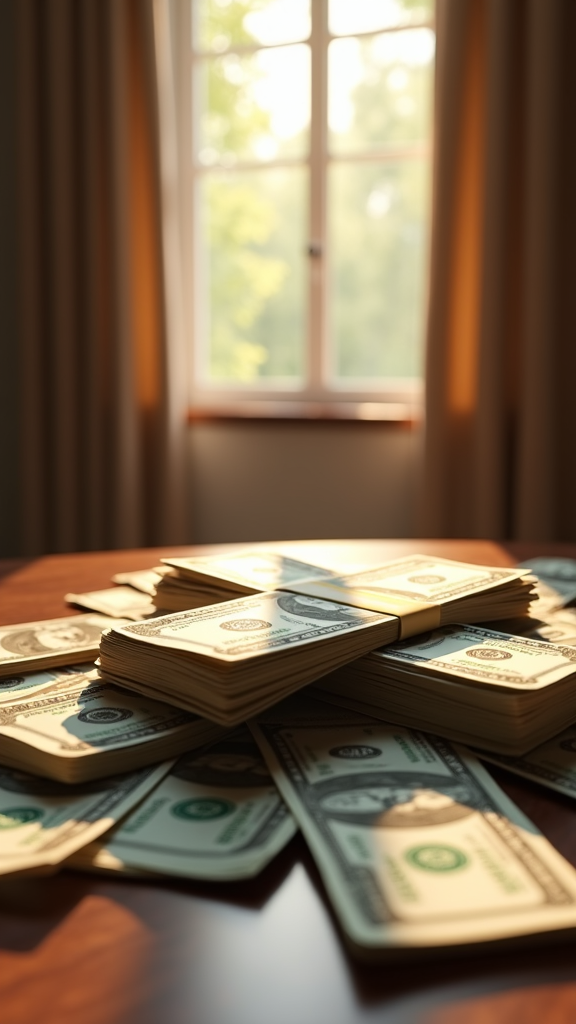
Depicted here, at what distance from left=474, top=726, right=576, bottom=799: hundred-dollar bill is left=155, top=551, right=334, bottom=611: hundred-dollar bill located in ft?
1.01

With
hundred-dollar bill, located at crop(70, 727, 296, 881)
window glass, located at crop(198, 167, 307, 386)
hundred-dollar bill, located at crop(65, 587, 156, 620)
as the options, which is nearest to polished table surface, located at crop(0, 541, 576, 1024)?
hundred-dollar bill, located at crop(70, 727, 296, 881)

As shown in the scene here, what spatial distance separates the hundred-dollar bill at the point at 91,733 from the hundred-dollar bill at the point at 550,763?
0.21 meters

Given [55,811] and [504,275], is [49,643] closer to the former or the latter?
[55,811]

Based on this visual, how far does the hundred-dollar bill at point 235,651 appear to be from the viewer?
0.67m

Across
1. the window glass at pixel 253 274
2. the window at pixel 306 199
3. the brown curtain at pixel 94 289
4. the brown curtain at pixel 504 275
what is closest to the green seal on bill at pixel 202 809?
the brown curtain at pixel 504 275

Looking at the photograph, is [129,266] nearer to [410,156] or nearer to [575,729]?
[410,156]

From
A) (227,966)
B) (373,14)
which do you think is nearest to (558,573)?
(227,966)

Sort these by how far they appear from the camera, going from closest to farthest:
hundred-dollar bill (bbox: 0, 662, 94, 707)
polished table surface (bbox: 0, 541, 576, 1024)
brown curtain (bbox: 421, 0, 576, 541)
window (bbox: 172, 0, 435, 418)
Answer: polished table surface (bbox: 0, 541, 576, 1024) → hundred-dollar bill (bbox: 0, 662, 94, 707) → brown curtain (bbox: 421, 0, 576, 541) → window (bbox: 172, 0, 435, 418)

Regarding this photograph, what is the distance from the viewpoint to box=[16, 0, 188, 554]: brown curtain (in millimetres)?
3287

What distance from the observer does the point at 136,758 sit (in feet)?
2.15

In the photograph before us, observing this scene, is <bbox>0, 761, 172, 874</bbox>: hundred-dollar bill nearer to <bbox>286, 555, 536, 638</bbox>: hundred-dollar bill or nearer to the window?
<bbox>286, 555, 536, 638</bbox>: hundred-dollar bill

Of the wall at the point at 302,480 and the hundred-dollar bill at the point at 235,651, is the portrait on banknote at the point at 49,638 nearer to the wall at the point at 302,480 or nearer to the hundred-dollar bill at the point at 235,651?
the hundred-dollar bill at the point at 235,651

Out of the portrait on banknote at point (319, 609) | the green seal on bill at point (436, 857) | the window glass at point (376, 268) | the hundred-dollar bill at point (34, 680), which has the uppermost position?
the window glass at point (376, 268)

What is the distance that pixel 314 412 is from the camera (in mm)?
3320
